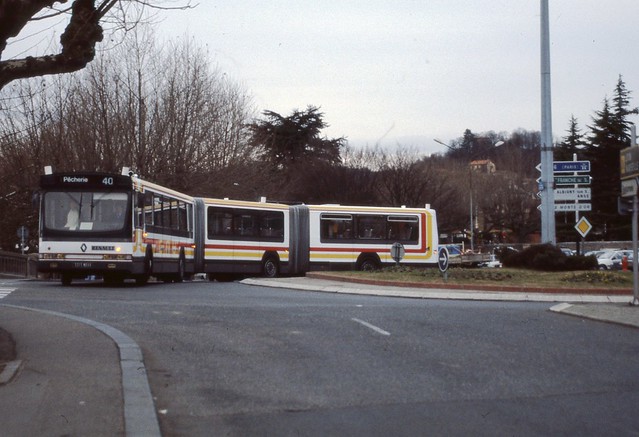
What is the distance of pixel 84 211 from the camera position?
2497 cm

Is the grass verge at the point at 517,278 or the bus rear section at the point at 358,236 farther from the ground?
the bus rear section at the point at 358,236

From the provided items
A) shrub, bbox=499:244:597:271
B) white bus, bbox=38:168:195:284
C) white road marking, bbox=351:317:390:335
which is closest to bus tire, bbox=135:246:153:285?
white bus, bbox=38:168:195:284

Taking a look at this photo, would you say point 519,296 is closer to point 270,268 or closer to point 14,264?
point 270,268

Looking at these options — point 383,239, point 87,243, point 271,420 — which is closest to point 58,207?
point 87,243

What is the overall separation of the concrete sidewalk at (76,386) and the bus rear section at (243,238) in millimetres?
21010

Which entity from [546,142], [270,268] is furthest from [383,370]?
[270,268]

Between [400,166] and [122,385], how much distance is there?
208ft

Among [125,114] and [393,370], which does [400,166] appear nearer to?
[125,114]

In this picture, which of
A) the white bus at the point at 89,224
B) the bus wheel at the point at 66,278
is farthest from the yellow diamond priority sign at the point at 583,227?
the bus wheel at the point at 66,278

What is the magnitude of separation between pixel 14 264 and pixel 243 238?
17948mm

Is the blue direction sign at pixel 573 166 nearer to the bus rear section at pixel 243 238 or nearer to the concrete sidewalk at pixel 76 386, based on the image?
the bus rear section at pixel 243 238

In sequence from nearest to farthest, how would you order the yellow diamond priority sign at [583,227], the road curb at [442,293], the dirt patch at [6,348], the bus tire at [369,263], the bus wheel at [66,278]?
the dirt patch at [6,348]
the road curb at [442,293]
the bus wheel at [66,278]
the bus tire at [369,263]
the yellow diamond priority sign at [583,227]

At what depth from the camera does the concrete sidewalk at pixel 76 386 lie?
6848mm

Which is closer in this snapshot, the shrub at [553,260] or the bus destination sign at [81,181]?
the bus destination sign at [81,181]
